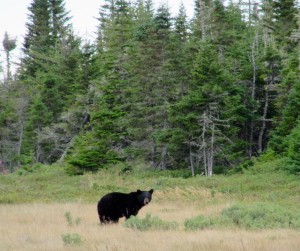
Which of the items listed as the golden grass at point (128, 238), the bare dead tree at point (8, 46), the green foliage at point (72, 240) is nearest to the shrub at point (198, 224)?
the golden grass at point (128, 238)

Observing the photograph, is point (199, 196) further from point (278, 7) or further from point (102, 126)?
point (278, 7)

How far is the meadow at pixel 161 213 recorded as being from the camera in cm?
923

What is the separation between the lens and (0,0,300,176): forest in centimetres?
2855

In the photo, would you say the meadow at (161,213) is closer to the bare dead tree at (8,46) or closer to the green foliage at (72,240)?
the green foliage at (72,240)

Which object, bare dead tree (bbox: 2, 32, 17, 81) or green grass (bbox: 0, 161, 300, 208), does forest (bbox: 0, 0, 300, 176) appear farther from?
bare dead tree (bbox: 2, 32, 17, 81)

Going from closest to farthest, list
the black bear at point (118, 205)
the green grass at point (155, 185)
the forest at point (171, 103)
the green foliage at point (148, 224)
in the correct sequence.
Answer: the green foliage at point (148, 224) < the black bear at point (118, 205) < the green grass at point (155, 185) < the forest at point (171, 103)

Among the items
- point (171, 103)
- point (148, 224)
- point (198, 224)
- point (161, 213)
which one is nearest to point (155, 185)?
point (171, 103)

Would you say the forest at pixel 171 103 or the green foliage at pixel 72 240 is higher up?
the forest at pixel 171 103

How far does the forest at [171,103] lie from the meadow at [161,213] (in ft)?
6.31

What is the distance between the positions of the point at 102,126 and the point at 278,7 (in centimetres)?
2179

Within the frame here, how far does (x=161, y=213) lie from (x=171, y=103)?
1552 centimetres

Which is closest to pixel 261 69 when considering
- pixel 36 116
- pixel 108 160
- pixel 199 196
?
pixel 108 160

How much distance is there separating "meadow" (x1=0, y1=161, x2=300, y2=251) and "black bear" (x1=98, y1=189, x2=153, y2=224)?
32 centimetres

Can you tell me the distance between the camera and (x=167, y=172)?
30547mm
